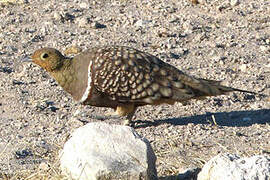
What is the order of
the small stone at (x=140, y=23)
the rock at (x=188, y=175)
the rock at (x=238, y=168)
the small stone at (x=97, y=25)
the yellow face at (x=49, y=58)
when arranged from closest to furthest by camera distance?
1. the rock at (x=238, y=168)
2. the rock at (x=188, y=175)
3. the yellow face at (x=49, y=58)
4. the small stone at (x=97, y=25)
5. the small stone at (x=140, y=23)

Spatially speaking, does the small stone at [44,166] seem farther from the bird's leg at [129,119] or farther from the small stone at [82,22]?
the small stone at [82,22]

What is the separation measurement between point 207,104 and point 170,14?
8.21 ft

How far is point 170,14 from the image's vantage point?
10.1 m

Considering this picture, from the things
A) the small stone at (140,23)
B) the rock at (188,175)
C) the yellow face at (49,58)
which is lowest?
the small stone at (140,23)

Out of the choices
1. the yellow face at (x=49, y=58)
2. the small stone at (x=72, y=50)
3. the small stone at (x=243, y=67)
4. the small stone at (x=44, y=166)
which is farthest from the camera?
the small stone at (x=72, y=50)

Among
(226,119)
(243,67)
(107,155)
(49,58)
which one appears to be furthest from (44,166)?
(243,67)

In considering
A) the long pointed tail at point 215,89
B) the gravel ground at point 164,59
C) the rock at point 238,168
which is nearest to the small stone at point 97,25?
the gravel ground at point 164,59

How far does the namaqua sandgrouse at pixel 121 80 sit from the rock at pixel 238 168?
2.21 m

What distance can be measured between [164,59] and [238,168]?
402 centimetres

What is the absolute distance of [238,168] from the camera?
493 cm

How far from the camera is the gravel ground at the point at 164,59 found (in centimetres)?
668

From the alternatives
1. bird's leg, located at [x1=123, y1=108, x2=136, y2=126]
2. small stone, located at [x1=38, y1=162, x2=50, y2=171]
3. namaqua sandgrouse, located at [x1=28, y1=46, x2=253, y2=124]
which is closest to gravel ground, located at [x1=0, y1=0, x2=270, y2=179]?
small stone, located at [x1=38, y1=162, x2=50, y2=171]

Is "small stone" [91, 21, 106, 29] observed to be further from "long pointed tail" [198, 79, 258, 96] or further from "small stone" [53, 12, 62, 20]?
"long pointed tail" [198, 79, 258, 96]

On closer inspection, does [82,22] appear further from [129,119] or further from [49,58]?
[129,119]
